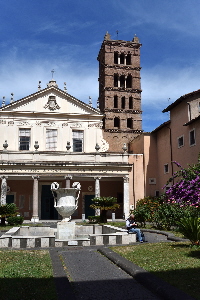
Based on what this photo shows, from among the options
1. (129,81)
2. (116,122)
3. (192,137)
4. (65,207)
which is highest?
(129,81)

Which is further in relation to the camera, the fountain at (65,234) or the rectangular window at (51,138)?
the rectangular window at (51,138)

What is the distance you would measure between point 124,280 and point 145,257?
241 centimetres

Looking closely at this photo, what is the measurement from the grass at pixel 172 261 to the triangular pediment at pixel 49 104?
24710mm

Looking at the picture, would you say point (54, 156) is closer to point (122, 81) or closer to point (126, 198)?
point (126, 198)

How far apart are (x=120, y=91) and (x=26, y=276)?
40.4 metres

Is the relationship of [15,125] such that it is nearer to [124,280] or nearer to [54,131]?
[54,131]

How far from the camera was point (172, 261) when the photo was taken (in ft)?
28.6

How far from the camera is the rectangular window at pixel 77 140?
3488cm

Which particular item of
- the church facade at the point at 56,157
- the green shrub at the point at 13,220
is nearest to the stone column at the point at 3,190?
the church facade at the point at 56,157

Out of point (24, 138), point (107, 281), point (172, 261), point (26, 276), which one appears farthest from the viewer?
point (24, 138)

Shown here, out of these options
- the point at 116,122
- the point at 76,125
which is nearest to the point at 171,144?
the point at 76,125

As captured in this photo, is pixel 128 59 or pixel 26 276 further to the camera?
pixel 128 59

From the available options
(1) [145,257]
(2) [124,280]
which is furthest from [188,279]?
(1) [145,257]

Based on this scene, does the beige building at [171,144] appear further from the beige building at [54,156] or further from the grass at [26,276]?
the grass at [26,276]
